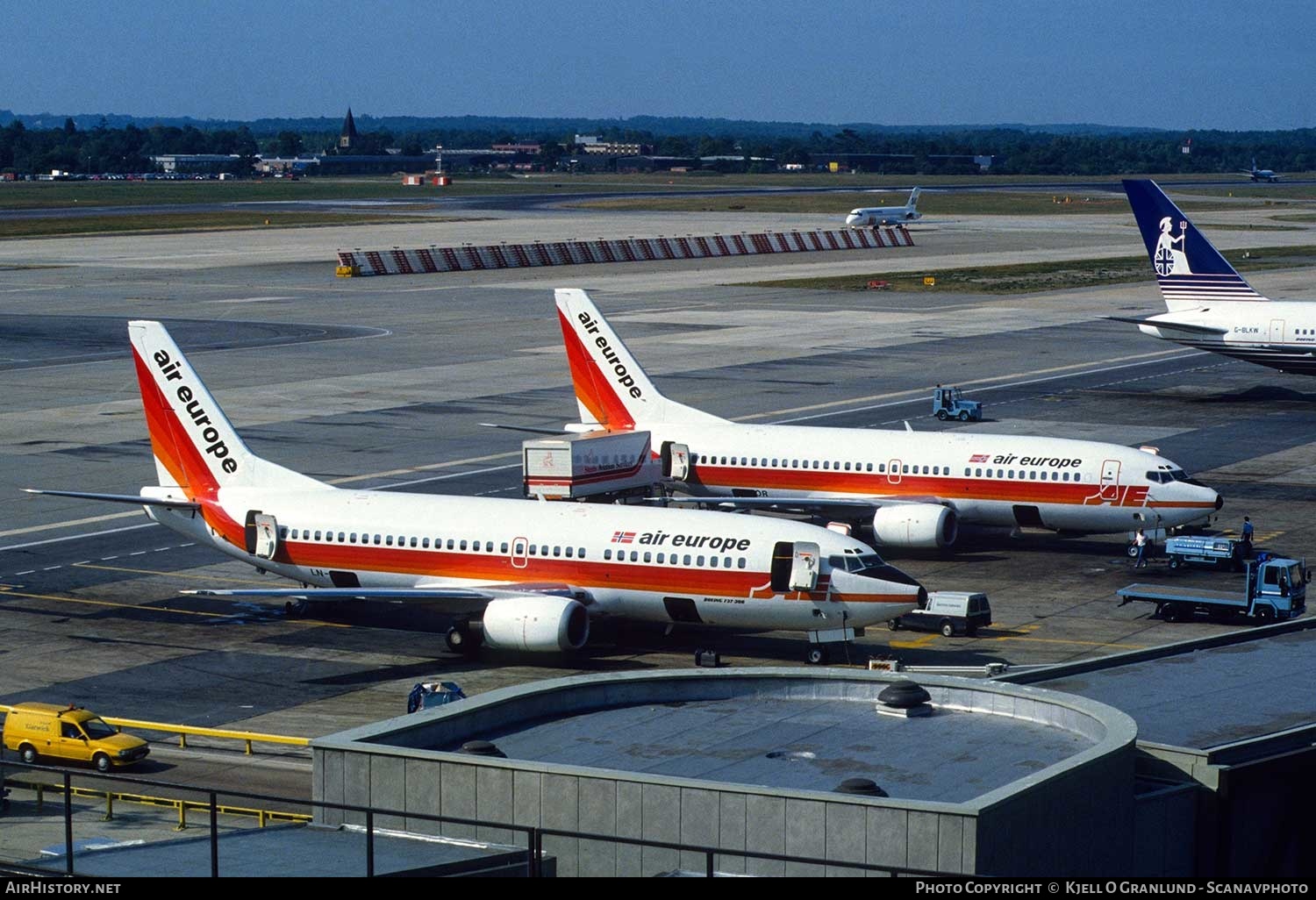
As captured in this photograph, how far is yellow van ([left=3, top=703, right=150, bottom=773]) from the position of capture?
41.3m

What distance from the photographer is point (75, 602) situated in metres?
56.9

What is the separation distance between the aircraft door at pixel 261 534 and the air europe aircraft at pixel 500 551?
0.16 feet

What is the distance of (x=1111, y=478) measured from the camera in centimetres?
6300

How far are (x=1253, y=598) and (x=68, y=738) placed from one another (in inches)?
1264

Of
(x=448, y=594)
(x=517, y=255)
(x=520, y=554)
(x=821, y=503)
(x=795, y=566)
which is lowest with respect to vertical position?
(x=448, y=594)

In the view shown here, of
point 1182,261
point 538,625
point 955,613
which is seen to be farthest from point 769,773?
point 1182,261

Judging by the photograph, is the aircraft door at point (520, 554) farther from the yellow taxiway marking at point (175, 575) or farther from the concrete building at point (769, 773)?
the concrete building at point (769, 773)

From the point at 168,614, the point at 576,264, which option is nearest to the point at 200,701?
the point at 168,614

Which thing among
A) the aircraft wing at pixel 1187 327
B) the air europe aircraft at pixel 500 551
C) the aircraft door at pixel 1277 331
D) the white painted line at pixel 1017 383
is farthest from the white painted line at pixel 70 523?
the aircraft door at pixel 1277 331

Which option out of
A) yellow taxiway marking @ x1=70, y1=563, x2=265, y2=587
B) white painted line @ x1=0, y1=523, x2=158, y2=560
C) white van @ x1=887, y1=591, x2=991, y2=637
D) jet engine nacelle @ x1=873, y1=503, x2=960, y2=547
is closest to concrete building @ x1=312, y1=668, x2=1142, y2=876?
white van @ x1=887, y1=591, x2=991, y2=637

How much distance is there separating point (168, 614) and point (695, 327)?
80.2 meters

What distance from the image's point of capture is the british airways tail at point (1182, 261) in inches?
4008

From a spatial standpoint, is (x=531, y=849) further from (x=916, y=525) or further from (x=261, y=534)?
(x=916, y=525)

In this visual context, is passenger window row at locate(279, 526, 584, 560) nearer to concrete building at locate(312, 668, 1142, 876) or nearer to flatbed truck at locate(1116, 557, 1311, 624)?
flatbed truck at locate(1116, 557, 1311, 624)
